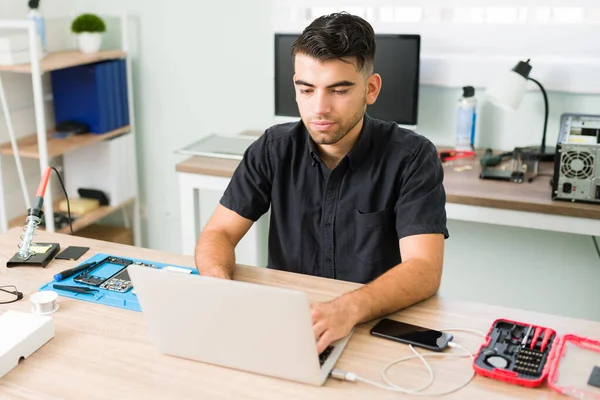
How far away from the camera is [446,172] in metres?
2.41

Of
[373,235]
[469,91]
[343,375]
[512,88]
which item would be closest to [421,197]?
[373,235]

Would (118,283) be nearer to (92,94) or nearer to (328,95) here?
(328,95)

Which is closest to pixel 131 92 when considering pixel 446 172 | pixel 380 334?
pixel 446 172

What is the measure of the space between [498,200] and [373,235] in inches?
26.0

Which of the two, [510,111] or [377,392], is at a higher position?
[510,111]

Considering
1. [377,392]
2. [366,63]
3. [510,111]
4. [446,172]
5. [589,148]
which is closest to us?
[377,392]

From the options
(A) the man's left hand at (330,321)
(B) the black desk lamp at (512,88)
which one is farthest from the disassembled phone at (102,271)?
(B) the black desk lamp at (512,88)

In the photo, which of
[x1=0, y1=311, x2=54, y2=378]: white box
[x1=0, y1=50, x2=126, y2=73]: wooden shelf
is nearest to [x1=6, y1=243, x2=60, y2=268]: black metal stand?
[x1=0, y1=311, x2=54, y2=378]: white box

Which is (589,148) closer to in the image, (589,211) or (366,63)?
(589,211)

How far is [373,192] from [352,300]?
417 mm

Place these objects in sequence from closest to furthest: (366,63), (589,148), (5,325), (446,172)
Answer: (5,325) < (366,63) < (589,148) < (446,172)

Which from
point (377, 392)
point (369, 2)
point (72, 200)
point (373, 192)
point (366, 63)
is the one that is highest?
point (369, 2)

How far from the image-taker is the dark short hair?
1537 millimetres

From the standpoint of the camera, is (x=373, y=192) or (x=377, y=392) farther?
(x=373, y=192)
